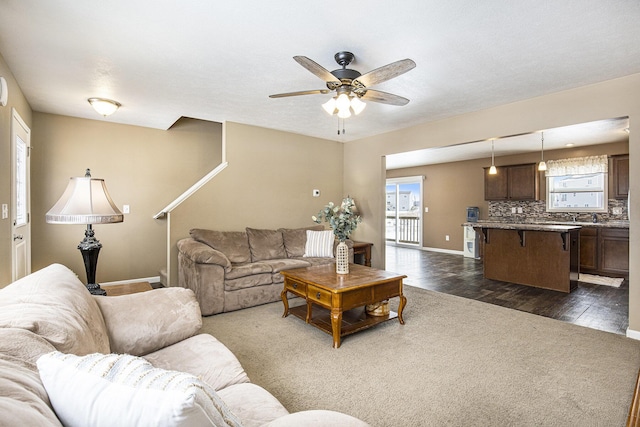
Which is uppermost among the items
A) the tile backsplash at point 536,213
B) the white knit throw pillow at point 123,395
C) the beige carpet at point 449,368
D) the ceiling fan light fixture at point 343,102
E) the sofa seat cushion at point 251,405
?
the ceiling fan light fixture at point 343,102

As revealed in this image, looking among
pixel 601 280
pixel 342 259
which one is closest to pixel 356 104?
pixel 342 259

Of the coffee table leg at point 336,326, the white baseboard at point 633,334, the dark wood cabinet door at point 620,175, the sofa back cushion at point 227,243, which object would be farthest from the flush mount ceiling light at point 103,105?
the dark wood cabinet door at point 620,175

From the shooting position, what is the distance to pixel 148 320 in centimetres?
171

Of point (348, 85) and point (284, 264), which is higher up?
point (348, 85)

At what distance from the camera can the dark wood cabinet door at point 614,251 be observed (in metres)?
5.43

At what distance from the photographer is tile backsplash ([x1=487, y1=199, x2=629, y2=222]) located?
5.97 m

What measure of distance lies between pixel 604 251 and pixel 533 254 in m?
1.91

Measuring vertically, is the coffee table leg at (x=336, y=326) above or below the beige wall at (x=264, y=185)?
below

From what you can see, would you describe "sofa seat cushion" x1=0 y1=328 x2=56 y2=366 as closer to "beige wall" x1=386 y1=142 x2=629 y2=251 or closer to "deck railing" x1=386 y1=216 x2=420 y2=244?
"beige wall" x1=386 y1=142 x2=629 y2=251

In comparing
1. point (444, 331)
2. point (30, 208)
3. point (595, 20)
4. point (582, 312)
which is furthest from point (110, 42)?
point (582, 312)

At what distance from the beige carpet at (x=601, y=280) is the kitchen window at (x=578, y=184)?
135cm

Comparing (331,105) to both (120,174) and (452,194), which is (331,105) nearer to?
(120,174)

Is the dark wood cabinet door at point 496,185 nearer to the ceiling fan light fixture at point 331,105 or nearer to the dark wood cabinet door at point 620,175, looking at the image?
the dark wood cabinet door at point 620,175

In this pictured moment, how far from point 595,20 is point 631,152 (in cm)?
159
